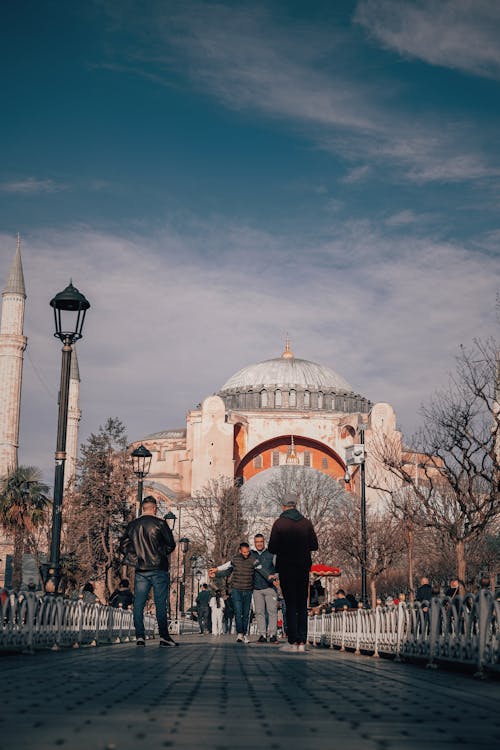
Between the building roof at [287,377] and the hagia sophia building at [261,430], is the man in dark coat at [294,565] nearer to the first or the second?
the hagia sophia building at [261,430]

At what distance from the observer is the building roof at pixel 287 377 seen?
7569 centimetres

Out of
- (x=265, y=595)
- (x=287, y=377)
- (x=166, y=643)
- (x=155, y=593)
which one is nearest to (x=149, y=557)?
(x=155, y=593)

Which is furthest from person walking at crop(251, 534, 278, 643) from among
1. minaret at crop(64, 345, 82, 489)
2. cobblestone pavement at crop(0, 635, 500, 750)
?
minaret at crop(64, 345, 82, 489)

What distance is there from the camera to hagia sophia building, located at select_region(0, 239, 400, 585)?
62406 mm

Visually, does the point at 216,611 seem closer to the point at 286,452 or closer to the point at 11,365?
the point at 11,365

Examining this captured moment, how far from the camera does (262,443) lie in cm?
6844

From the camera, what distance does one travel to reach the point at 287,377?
76.2m

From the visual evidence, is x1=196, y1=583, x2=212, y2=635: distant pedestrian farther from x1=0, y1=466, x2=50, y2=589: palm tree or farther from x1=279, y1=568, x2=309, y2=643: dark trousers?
x1=279, y1=568, x2=309, y2=643: dark trousers

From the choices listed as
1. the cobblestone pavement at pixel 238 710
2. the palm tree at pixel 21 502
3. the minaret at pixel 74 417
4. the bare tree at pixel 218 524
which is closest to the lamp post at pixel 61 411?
the cobblestone pavement at pixel 238 710

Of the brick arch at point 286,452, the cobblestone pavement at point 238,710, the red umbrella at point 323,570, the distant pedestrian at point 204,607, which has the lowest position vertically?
the distant pedestrian at point 204,607

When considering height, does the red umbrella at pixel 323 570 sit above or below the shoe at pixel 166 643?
above

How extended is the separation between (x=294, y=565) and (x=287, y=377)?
66797 millimetres

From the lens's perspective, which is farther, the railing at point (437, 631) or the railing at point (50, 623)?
the railing at point (50, 623)

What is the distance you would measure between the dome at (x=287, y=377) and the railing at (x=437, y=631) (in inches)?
2508
